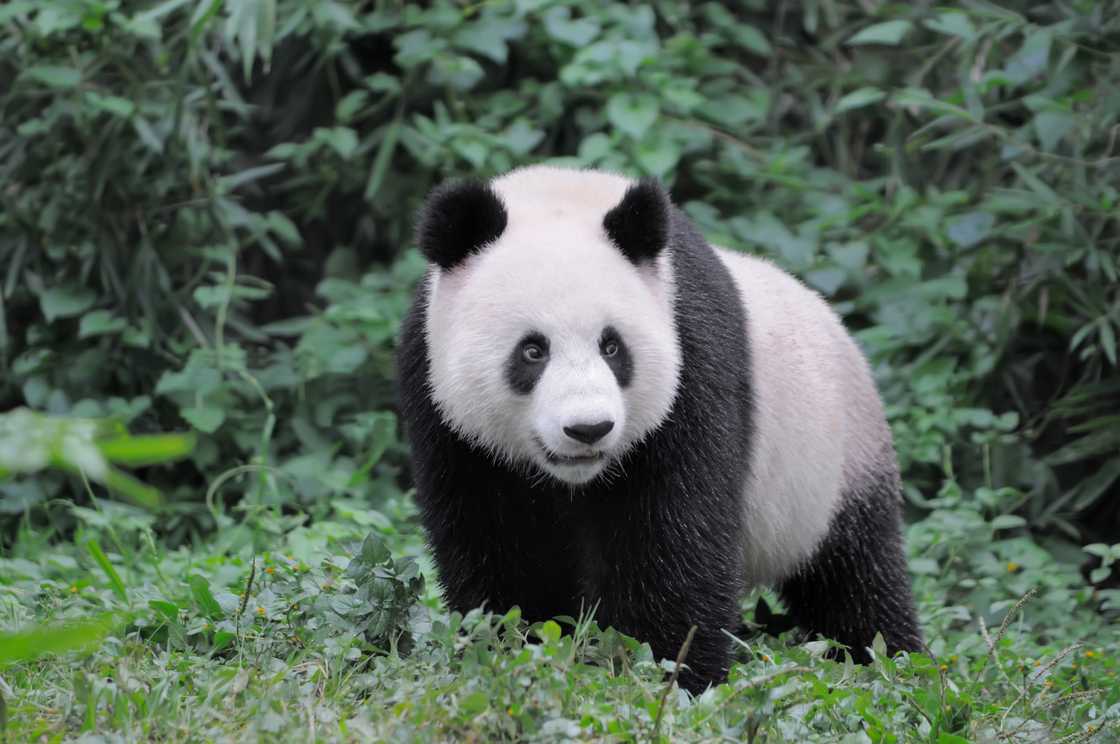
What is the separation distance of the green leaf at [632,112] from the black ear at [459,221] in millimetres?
2956

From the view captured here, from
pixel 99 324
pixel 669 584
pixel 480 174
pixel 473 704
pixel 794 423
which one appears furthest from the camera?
pixel 480 174

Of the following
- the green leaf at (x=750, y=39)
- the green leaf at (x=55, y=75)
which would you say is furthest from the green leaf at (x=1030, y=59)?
the green leaf at (x=55, y=75)

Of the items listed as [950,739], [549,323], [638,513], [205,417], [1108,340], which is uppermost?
[549,323]

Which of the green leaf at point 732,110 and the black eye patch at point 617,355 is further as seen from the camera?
the green leaf at point 732,110

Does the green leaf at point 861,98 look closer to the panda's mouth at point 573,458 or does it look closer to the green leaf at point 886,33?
the green leaf at point 886,33

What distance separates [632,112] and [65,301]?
→ 2.69 m

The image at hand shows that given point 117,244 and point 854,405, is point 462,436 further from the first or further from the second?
point 117,244

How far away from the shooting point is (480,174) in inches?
256

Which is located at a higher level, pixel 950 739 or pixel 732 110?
pixel 732 110

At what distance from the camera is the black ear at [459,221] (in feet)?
11.5

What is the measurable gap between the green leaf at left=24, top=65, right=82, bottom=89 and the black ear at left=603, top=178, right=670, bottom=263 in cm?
334

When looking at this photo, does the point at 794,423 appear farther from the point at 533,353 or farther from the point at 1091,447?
the point at 1091,447

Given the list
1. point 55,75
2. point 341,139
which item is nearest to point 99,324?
point 55,75

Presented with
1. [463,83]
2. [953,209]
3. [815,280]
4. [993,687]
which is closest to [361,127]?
[463,83]
